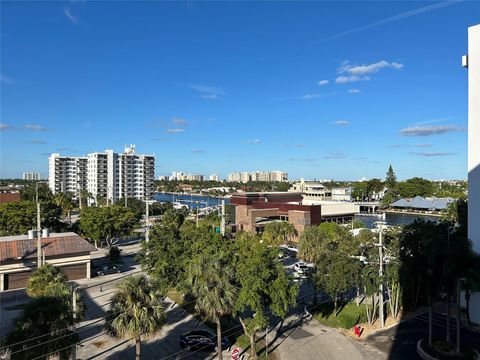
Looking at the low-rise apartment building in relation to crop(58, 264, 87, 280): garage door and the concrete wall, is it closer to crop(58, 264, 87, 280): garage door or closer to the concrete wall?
crop(58, 264, 87, 280): garage door

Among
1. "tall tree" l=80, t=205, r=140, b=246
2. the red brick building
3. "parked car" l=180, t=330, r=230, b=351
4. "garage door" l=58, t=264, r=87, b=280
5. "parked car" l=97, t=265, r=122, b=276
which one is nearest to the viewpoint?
"parked car" l=180, t=330, r=230, b=351

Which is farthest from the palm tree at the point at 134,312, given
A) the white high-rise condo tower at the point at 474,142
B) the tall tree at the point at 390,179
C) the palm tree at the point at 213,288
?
the tall tree at the point at 390,179

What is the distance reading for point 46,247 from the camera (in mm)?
40500

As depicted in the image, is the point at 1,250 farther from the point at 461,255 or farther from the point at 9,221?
the point at 461,255

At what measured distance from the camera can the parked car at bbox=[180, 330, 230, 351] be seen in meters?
24.2

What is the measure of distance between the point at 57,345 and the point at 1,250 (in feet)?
95.3

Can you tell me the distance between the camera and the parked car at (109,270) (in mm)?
44522

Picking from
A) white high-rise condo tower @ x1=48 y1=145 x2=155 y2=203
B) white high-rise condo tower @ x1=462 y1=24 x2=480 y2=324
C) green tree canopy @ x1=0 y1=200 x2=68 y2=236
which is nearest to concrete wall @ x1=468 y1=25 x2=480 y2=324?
white high-rise condo tower @ x1=462 y1=24 x2=480 y2=324

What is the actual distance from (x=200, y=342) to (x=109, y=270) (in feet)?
83.5

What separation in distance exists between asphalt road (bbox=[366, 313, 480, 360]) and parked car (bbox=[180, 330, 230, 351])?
10.7 metres

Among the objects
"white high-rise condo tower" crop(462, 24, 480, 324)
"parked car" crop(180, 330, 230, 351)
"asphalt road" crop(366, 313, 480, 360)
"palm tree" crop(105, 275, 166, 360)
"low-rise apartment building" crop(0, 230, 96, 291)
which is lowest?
"asphalt road" crop(366, 313, 480, 360)

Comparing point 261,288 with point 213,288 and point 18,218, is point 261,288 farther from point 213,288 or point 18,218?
point 18,218

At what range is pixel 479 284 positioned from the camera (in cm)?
2194

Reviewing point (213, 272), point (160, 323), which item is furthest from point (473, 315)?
point (160, 323)
